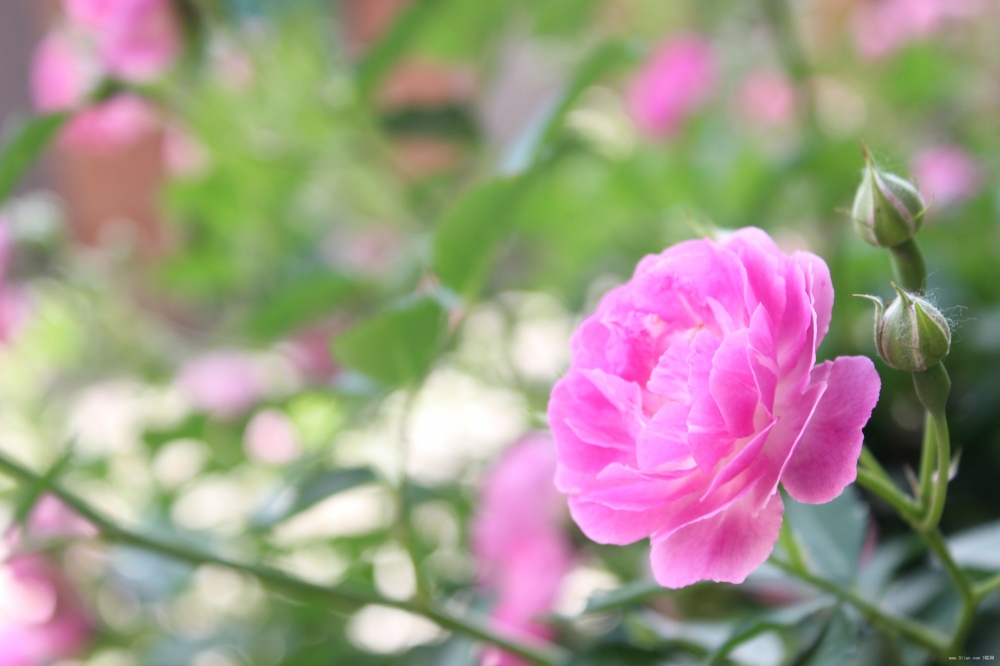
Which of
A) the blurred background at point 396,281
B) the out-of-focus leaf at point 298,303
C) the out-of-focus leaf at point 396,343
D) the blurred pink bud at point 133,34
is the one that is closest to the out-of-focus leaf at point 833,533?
the blurred background at point 396,281

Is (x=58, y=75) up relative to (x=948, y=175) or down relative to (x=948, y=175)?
up

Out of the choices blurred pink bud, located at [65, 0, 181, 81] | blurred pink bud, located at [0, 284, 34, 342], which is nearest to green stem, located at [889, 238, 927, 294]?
blurred pink bud, located at [65, 0, 181, 81]

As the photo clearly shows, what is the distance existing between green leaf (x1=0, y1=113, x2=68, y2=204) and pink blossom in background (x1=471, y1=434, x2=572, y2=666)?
0.78ft

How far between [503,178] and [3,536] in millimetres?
198

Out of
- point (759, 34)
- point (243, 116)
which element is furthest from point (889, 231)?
point (759, 34)

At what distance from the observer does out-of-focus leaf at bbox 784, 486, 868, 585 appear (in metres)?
0.21

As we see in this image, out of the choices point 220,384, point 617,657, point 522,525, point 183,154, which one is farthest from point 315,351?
point 617,657

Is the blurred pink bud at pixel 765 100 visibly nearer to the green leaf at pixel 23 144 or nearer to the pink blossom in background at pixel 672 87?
the pink blossom in background at pixel 672 87

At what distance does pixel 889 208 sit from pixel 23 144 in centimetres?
31

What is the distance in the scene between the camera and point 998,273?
18.6 inches

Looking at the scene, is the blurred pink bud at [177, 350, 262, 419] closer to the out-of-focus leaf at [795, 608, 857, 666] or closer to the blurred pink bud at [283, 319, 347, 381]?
the blurred pink bud at [283, 319, 347, 381]

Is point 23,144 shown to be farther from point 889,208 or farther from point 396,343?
point 889,208

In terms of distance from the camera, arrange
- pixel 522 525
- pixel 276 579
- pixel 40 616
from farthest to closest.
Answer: pixel 40 616
pixel 522 525
pixel 276 579

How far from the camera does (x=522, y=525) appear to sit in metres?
0.38
